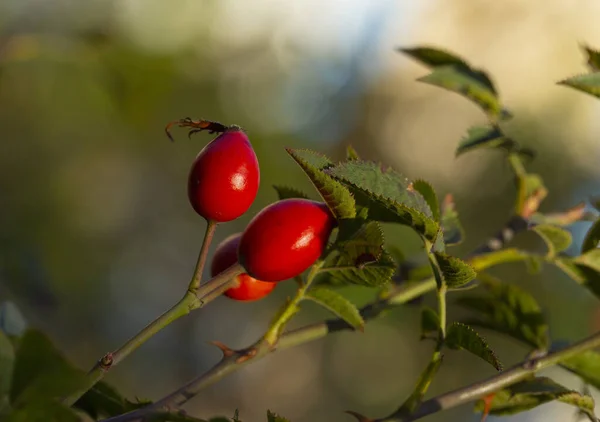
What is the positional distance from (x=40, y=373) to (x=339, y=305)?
31cm

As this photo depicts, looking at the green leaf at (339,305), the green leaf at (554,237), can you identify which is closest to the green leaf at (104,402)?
the green leaf at (339,305)

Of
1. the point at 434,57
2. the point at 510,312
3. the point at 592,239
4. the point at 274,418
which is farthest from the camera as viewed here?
the point at 434,57

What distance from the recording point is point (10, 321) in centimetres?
84

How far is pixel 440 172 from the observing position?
11445 mm

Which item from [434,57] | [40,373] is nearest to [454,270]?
[40,373]

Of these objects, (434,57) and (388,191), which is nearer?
(388,191)

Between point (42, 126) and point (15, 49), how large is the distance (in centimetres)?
418

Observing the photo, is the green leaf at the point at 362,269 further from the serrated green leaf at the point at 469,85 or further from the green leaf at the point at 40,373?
the serrated green leaf at the point at 469,85

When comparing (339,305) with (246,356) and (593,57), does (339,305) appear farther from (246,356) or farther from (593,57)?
(593,57)

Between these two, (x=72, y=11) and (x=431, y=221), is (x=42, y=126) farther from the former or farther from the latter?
(x=431, y=221)

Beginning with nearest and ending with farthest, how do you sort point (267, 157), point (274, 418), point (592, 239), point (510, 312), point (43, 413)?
point (43, 413)
point (274, 418)
point (592, 239)
point (510, 312)
point (267, 157)

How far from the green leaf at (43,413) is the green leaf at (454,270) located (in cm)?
37

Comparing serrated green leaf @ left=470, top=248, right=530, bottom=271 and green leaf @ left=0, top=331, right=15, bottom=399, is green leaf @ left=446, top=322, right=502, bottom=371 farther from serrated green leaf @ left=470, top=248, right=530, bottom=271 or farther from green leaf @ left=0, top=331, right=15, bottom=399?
green leaf @ left=0, top=331, right=15, bottom=399

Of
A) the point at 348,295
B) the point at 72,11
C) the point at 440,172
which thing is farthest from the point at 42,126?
the point at 440,172
